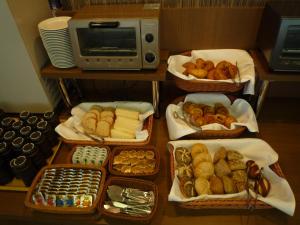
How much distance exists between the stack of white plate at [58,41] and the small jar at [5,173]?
1.37 feet

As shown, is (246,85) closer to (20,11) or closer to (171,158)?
(171,158)

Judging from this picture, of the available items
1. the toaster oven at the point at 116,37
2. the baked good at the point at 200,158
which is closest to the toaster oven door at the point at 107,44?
the toaster oven at the point at 116,37

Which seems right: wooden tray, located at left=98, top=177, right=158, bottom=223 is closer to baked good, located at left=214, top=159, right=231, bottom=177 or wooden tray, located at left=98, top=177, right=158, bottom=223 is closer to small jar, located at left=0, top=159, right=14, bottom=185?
baked good, located at left=214, top=159, right=231, bottom=177

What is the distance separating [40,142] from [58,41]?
386 mm

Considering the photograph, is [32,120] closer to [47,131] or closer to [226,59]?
[47,131]

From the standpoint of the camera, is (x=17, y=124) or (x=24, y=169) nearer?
(x=24, y=169)

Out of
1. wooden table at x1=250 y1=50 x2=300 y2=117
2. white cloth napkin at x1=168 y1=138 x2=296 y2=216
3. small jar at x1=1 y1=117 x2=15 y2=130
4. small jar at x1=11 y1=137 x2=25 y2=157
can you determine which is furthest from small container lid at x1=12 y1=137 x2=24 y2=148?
wooden table at x1=250 y1=50 x2=300 y2=117

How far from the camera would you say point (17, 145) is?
2.78 feet

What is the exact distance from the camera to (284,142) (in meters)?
0.95

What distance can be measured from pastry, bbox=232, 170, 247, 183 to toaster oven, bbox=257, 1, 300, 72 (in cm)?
40

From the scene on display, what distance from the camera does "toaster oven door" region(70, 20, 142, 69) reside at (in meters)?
0.81

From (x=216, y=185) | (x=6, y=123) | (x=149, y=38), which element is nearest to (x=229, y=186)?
(x=216, y=185)

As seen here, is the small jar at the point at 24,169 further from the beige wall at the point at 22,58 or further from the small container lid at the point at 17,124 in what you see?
the beige wall at the point at 22,58

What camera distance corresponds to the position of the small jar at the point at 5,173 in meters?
0.84
